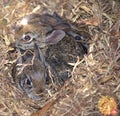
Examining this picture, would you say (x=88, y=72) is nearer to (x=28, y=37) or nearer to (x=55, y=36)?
(x=55, y=36)

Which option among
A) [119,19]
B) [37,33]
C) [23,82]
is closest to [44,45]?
[37,33]

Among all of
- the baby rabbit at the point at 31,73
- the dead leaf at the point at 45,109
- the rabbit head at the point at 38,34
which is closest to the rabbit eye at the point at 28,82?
the baby rabbit at the point at 31,73

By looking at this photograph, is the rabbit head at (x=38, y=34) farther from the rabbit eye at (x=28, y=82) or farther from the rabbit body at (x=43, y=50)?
the rabbit eye at (x=28, y=82)

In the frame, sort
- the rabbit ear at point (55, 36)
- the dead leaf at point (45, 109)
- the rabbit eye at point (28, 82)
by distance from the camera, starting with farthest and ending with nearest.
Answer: the rabbit ear at point (55, 36)
the rabbit eye at point (28, 82)
the dead leaf at point (45, 109)

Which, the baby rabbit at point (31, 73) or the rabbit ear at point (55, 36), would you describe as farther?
the rabbit ear at point (55, 36)

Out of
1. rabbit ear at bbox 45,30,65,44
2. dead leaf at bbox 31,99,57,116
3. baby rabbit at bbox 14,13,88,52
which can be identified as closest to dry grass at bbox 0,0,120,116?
dead leaf at bbox 31,99,57,116

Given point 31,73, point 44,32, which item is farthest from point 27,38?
point 31,73

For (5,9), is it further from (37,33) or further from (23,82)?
(23,82)

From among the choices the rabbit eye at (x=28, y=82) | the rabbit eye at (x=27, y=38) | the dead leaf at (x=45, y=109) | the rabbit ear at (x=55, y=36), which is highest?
the rabbit eye at (x=27, y=38)
